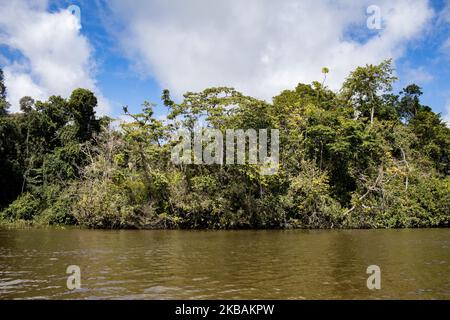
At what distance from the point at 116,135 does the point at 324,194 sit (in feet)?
54.7

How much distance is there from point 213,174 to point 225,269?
669 inches

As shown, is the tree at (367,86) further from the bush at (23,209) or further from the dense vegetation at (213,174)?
the bush at (23,209)

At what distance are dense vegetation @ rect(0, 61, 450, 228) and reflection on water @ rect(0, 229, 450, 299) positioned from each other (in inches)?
356

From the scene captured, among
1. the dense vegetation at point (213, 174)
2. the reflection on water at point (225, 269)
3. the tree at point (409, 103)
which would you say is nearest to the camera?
the reflection on water at point (225, 269)

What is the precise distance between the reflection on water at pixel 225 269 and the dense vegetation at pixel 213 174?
9030 millimetres

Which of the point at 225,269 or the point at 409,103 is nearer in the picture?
the point at 225,269

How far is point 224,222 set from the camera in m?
28.5

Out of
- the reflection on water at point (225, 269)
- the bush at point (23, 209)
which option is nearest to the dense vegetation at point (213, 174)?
the bush at point (23, 209)

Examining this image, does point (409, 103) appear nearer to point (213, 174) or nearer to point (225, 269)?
point (213, 174)

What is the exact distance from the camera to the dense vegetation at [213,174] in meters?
28.9

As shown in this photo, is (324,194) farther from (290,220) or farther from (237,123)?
(237,123)

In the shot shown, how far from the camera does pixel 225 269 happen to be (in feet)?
41.4

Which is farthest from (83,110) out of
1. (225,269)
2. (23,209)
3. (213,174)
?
(225,269)
